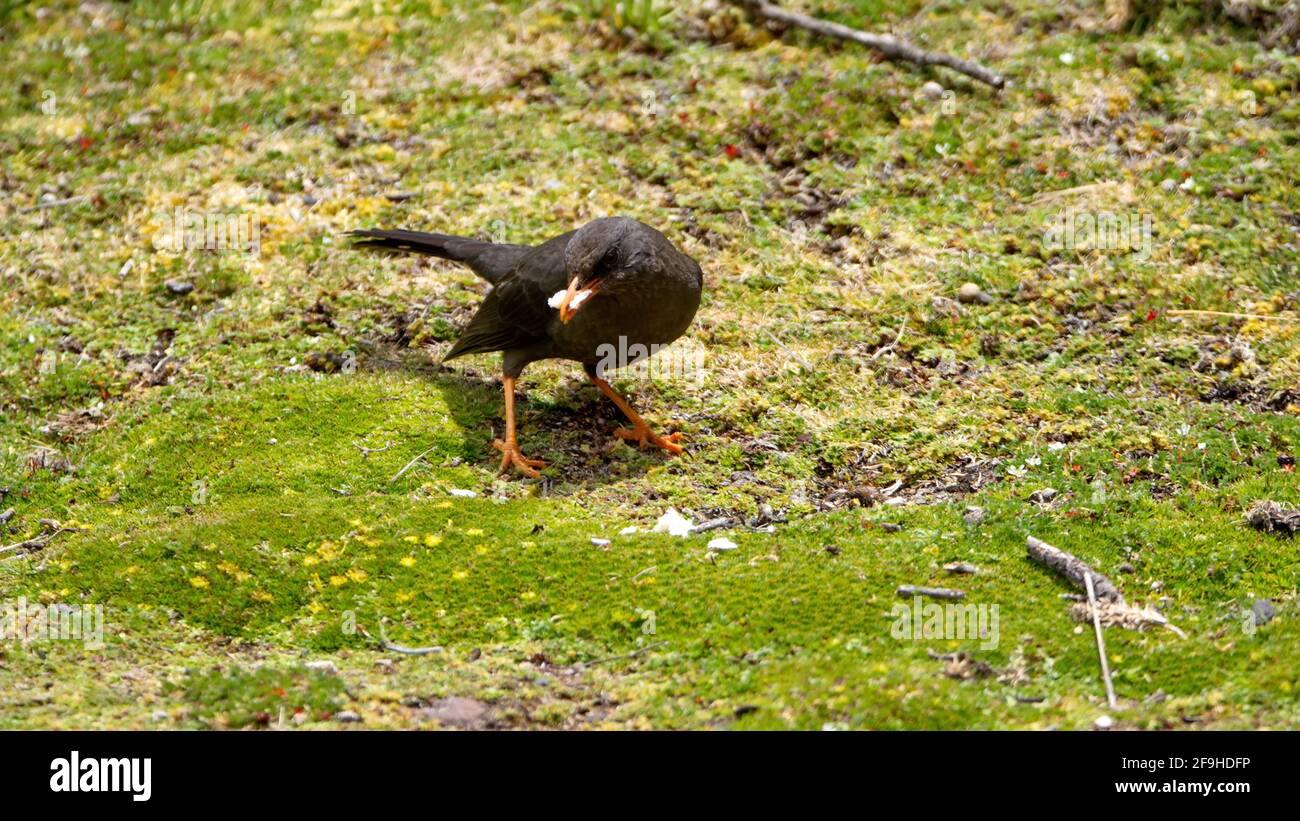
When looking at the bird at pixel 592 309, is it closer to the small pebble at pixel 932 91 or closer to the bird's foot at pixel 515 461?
the bird's foot at pixel 515 461

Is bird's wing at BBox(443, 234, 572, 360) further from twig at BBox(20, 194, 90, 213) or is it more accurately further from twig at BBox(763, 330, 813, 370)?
twig at BBox(20, 194, 90, 213)

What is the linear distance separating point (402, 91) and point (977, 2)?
19.9 ft

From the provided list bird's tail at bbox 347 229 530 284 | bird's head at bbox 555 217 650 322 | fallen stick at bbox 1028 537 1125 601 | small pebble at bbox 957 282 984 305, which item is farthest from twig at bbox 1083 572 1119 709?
bird's tail at bbox 347 229 530 284

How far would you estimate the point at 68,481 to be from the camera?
8.55m

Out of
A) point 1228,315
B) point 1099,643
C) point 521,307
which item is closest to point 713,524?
point 521,307

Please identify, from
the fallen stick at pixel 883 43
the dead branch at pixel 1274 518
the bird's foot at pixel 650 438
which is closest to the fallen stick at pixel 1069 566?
the dead branch at pixel 1274 518

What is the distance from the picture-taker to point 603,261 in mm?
8094

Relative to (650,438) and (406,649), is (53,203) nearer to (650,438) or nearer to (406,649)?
(650,438)

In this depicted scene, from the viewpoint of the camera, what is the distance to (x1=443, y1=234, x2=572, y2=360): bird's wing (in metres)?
8.63

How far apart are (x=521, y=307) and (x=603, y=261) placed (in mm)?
904

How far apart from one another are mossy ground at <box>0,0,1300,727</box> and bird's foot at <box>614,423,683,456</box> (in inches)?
5.6

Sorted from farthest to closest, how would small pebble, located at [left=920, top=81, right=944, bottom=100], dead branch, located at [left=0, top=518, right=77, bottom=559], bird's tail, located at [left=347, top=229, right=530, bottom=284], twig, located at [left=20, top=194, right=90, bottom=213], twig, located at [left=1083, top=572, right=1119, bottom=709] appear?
small pebble, located at [left=920, top=81, right=944, bottom=100] → twig, located at [left=20, top=194, right=90, bottom=213] → bird's tail, located at [left=347, top=229, right=530, bottom=284] → dead branch, located at [left=0, top=518, right=77, bottom=559] → twig, located at [left=1083, top=572, right=1119, bottom=709]

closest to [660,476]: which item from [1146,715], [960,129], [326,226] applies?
[1146,715]

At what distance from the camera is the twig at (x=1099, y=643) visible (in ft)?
18.9
